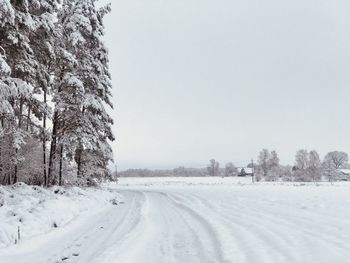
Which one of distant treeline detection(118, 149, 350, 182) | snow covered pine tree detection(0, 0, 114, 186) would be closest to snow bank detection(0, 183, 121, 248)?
snow covered pine tree detection(0, 0, 114, 186)

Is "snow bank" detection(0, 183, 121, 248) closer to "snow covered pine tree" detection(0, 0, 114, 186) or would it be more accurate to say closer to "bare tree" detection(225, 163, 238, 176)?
"snow covered pine tree" detection(0, 0, 114, 186)

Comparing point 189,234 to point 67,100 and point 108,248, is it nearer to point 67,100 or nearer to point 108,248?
point 108,248

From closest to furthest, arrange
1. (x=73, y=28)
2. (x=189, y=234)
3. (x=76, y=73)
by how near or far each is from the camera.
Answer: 1. (x=189, y=234)
2. (x=73, y=28)
3. (x=76, y=73)

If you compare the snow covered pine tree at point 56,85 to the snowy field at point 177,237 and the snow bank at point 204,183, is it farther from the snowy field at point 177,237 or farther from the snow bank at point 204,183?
the snow bank at point 204,183

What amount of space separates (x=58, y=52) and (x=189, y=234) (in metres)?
11.4

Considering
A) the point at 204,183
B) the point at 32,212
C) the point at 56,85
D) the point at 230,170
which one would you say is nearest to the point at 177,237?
the point at 32,212

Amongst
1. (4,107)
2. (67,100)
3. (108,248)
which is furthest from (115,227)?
(67,100)

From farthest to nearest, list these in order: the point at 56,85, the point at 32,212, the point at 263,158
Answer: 1. the point at 263,158
2. the point at 56,85
3. the point at 32,212

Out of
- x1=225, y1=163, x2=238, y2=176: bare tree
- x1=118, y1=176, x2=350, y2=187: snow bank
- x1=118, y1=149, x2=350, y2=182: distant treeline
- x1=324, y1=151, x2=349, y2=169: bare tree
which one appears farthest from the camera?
x1=225, y1=163, x2=238, y2=176: bare tree

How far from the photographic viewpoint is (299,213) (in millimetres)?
12672

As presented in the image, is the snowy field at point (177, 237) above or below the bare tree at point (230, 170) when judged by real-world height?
below

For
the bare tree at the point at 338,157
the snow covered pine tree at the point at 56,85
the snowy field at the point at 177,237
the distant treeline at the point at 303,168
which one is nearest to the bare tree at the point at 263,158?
the distant treeline at the point at 303,168

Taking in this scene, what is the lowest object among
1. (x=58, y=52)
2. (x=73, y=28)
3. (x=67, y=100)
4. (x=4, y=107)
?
(x=4, y=107)

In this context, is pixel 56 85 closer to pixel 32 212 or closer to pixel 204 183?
pixel 32 212
